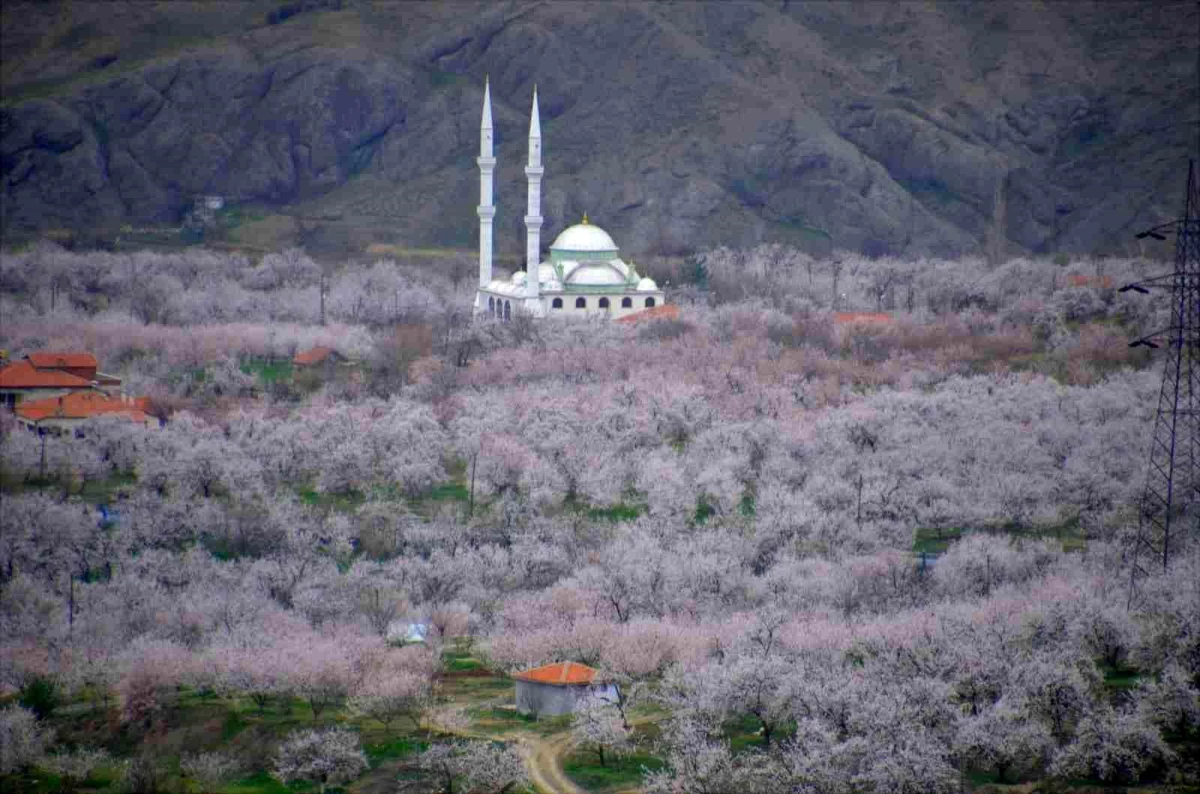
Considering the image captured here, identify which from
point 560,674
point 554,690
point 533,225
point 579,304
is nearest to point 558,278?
point 579,304

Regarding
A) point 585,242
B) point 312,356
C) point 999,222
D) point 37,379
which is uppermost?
point 999,222

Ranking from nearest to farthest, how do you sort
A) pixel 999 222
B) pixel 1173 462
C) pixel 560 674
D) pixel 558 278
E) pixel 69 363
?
pixel 560 674, pixel 1173 462, pixel 69 363, pixel 558 278, pixel 999 222

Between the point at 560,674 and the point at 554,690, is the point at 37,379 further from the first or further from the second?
the point at 554,690

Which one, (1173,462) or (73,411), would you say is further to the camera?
(73,411)

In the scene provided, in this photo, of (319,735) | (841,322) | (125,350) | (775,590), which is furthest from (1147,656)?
(125,350)

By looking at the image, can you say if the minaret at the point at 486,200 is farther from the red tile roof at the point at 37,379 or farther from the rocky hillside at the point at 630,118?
the red tile roof at the point at 37,379

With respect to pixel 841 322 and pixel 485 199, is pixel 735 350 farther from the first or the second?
pixel 485 199
